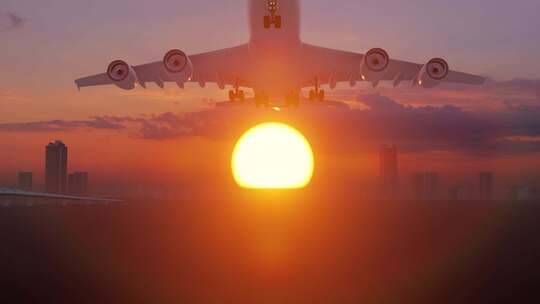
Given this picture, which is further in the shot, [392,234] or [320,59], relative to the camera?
[392,234]

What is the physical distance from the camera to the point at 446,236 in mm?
51500

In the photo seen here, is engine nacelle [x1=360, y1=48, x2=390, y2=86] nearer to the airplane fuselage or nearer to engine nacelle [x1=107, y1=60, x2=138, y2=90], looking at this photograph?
the airplane fuselage

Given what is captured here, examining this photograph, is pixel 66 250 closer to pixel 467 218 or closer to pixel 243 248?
pixel 243 248

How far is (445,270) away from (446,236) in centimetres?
1773

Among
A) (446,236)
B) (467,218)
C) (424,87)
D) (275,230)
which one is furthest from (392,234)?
(467,218)

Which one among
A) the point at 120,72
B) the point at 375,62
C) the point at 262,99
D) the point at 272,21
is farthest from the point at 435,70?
the point at 120,72

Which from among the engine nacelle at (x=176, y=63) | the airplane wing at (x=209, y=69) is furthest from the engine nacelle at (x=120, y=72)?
the engine nacelle at (x=176, y=63)

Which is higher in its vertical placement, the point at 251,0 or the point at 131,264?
the point at 251,0

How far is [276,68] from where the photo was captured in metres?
39.7

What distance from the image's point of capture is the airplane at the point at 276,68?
120 feet

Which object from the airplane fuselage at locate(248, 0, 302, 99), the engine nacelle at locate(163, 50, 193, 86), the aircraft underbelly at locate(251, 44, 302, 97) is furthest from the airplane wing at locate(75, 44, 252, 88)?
the airplane fuselage at locate(248, 0, 302, 99)

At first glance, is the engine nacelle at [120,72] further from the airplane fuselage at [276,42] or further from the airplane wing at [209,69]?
the airplane fuselage at [276,42]

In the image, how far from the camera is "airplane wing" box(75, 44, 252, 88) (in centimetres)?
4412

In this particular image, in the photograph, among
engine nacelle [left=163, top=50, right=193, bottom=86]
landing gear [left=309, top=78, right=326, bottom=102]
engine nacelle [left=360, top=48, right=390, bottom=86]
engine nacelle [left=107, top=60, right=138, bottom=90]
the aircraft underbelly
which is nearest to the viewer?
the aircraft underbelly
